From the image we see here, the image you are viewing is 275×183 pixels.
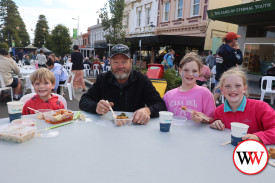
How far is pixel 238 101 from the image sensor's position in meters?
1.91

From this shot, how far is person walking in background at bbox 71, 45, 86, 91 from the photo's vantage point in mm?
8434

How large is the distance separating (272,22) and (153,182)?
1092cm

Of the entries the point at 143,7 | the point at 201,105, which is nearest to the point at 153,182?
the point at 201,105

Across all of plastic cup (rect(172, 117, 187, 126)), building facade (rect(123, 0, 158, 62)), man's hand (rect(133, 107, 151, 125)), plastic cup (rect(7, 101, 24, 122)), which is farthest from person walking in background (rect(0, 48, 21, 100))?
building facade (rect(123, 0, 158, 62))

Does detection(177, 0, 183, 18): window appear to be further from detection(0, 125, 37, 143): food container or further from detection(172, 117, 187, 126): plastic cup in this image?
detection(0, 125, 37, 143): food container

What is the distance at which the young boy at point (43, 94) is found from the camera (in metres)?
2.34

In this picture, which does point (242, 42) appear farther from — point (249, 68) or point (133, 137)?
point (133, 137)

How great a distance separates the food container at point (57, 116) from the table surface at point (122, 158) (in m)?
0.09

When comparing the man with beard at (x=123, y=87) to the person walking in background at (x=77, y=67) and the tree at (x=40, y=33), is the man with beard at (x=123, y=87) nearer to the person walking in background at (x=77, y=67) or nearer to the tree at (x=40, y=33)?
the person walking in background at (x=77, y=67)

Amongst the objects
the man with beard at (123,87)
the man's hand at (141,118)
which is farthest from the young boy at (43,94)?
the man's hand at (141,118)

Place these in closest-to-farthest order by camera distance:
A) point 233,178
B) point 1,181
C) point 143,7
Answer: point 1,181
point 233,178
point 143,7

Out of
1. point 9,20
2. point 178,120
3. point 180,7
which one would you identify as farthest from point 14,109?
point 9,20

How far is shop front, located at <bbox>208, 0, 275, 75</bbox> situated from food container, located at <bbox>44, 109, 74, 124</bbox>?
8.41 m

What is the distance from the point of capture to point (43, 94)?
2436 millimetres
